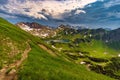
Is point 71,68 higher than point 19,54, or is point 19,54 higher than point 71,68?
point 19,54

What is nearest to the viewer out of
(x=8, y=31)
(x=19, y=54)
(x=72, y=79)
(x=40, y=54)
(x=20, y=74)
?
(x=20, y=74)

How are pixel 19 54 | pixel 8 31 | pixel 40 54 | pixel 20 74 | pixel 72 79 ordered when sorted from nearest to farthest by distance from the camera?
pixel 20 74, pixel 72 79, pixel 19 54, pixel 40 54, pixel 8 31

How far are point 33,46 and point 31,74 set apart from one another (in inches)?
1022

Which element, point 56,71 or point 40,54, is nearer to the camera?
point 56,71

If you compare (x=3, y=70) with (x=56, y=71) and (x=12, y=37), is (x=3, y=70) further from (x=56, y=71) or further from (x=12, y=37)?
(x=12, y=37)

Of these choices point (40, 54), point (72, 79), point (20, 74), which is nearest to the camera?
point (20, 74)

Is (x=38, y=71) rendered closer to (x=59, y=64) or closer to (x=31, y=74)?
(x=31, y=74)

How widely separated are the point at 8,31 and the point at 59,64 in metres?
27.3

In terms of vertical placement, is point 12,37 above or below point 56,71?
above

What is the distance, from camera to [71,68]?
113 m

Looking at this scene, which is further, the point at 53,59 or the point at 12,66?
the point at 53,59

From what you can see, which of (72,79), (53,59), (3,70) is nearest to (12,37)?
(53,59)

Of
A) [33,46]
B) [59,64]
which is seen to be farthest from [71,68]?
[33,46]

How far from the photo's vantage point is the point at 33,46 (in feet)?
383
